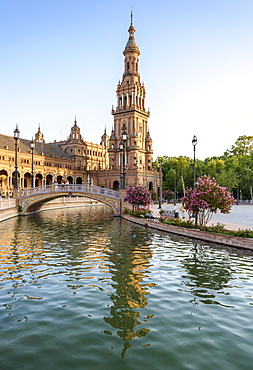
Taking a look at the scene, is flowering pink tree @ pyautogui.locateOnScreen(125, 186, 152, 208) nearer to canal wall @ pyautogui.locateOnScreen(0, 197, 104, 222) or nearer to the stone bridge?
the stone bridge

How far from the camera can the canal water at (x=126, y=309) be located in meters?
6.58

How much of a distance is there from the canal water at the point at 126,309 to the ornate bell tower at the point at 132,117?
68135 millimetres

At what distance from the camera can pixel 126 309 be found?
9.21 metres

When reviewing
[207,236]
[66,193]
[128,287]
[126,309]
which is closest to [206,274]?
[128,287]

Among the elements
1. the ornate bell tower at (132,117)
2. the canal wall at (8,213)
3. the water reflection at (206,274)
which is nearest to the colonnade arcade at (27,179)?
the ornate bell tower at (132,117)

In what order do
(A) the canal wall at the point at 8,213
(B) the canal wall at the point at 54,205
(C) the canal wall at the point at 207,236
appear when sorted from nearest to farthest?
1. (C) the canal wall at the point at 207,236
2. (A) the canal wall at the point at 8,213
3. (B) the canal wall at the point at 54,205

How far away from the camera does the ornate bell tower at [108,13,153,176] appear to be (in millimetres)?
84875

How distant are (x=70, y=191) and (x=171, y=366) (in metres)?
37.1

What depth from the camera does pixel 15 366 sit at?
→ 20.4 feet

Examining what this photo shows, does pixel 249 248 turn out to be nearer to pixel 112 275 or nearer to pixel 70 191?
pixel 112 275

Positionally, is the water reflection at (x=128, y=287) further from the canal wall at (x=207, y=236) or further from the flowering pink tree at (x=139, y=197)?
the flowering pink tree at (x=139, y=197)

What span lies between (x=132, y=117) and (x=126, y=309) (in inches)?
3152

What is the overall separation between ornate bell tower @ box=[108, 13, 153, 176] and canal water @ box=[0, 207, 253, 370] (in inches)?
2682

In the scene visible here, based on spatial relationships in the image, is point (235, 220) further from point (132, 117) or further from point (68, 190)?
point (132, 117)
